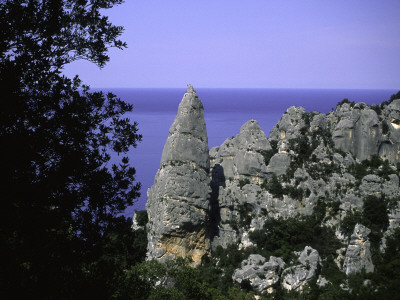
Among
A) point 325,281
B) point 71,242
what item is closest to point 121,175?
point 71,242

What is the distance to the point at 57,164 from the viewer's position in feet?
32.0

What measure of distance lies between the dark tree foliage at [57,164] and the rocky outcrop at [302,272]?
15.7 meters

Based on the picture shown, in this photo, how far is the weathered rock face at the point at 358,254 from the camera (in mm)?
25734

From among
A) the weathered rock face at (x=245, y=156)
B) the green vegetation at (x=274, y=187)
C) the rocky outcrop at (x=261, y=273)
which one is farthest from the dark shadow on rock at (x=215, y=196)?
the rocky outcrop at (x=261, y=273)

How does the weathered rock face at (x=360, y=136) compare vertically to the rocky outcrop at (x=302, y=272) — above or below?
above

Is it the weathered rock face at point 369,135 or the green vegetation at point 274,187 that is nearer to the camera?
the green vegetation at point 274,187

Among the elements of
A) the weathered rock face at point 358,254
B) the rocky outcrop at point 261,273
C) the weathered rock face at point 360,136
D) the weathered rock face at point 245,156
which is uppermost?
the weathered rock face at point 360,136

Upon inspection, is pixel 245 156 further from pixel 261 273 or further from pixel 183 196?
pixel 261 273

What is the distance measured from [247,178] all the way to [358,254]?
1077 cm

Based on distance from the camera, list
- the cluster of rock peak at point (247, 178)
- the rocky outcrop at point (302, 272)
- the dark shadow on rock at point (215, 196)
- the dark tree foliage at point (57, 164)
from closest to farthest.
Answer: the dark tree foliage at point (57, 164) < the rocky outcrop at point (302, 272) < the cluster of rock peak at point (247, 178) < the dark shadow on rock at point (215, 196)

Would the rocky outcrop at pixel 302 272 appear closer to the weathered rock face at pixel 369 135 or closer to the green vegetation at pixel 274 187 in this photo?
the green vegetation at pixel 274 187

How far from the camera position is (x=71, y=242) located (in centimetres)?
951

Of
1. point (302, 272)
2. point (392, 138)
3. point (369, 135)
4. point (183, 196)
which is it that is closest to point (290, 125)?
point (369, 135)

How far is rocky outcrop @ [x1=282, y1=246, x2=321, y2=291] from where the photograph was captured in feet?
84.1
